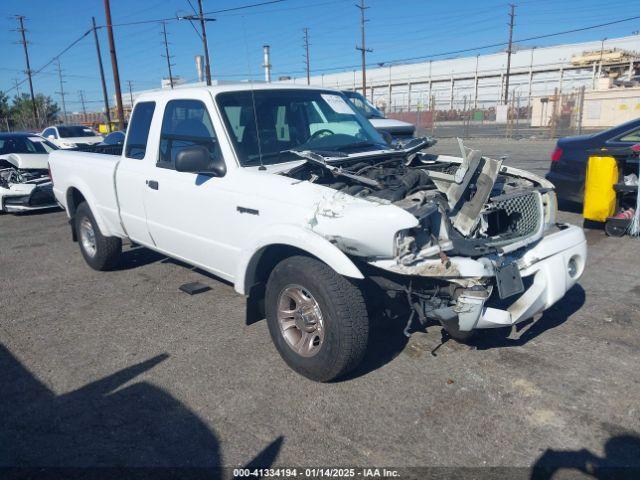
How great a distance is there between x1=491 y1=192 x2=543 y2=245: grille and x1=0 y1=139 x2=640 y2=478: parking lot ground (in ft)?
2.93

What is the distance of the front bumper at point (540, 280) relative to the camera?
3.22m

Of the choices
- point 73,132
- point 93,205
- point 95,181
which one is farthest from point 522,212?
point 73,132

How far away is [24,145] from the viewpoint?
11.6m

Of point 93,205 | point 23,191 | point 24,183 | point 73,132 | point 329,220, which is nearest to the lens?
point 329,220

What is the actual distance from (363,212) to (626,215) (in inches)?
207

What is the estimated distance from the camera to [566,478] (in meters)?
2.60

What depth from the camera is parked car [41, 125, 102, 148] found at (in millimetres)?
19359

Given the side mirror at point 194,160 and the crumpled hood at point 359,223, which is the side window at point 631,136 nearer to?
the crumpled hood at point 359,223

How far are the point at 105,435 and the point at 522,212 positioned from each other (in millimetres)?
3228

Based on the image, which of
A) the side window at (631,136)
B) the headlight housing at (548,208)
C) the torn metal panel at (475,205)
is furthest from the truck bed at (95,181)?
the side window at (631,136)

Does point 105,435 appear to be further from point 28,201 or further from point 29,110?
point 29,110

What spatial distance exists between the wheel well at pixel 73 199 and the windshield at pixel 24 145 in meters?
5.94

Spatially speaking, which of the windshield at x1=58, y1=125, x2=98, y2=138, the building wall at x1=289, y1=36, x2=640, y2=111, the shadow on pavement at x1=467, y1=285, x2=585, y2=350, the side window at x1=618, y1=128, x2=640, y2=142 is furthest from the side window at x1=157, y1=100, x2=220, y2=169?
the building wall at x1=289, y1=36, x2=640, y2=111

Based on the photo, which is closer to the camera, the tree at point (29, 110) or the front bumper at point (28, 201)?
the front bumper at point (28, 201)
